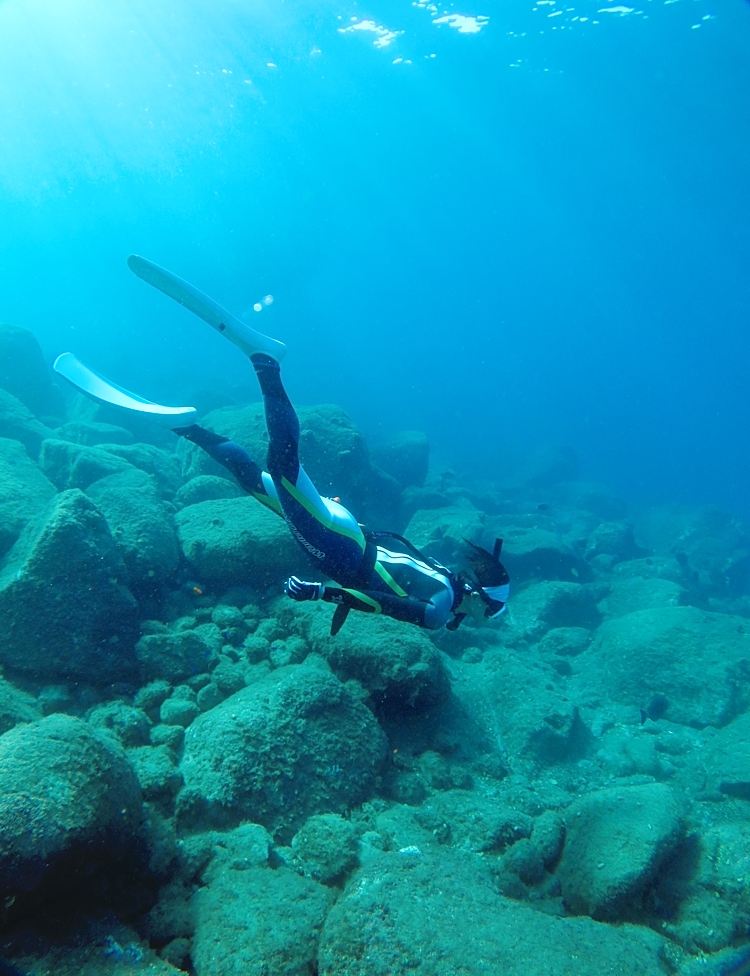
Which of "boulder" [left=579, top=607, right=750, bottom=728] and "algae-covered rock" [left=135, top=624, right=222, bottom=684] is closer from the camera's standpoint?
"algae-covered rock" [left=135, top=624, right=222, bottom=684]

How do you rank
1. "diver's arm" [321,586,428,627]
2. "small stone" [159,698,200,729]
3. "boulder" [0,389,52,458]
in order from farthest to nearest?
1. "boulder" [0,389,52,458]
2. "small stone" [159,698,200,729]
3. "diver's arm" [321,586,428,627]

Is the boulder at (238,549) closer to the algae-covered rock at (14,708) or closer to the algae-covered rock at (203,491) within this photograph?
the algae-covered rock at (203,491)

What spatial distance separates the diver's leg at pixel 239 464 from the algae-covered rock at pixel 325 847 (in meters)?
2.76

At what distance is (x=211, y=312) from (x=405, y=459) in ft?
42.7

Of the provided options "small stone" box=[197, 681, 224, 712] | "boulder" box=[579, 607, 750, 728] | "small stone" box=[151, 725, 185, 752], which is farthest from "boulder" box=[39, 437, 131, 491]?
"boulder" box=[579, 607, 750, 728]

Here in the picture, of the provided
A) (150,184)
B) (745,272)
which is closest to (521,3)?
(150,184)

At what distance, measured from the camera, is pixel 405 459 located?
56.9 feet

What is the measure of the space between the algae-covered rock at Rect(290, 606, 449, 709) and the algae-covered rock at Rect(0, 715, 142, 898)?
269cm

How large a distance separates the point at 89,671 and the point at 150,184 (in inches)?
2893

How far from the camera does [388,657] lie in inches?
205

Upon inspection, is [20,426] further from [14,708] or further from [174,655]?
[14,708]

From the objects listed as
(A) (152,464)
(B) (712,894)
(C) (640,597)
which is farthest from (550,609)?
(A) (152,464)

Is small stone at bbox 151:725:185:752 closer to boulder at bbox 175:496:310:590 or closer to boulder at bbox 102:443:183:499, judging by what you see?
boulder at bbox 175:496:310:590

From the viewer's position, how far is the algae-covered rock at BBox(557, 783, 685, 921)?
3.47 meters
